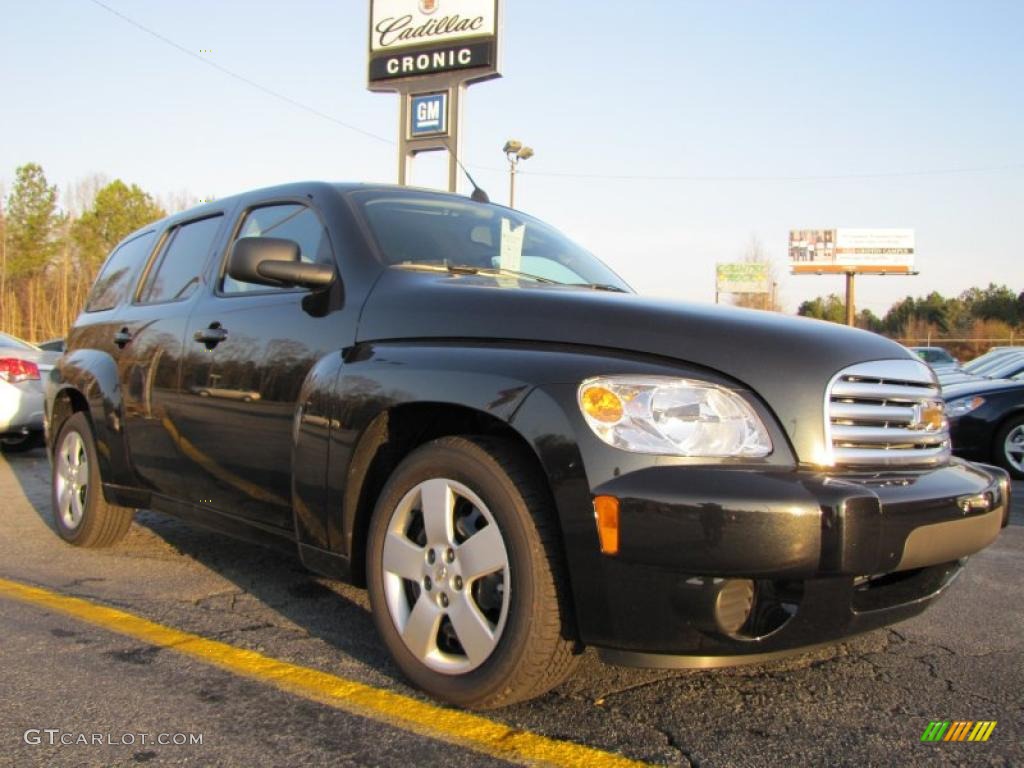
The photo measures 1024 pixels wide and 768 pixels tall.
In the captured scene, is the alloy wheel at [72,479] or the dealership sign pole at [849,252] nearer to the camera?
the alloy wheel at [72,479]

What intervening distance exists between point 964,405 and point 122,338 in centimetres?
766

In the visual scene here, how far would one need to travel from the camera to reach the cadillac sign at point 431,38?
1470 cm

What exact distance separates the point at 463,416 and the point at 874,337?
49.9 inches

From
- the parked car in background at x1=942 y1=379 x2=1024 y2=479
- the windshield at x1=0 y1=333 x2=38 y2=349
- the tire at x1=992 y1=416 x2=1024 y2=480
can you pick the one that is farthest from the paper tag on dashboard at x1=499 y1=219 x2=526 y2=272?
the windshield at x1=0 y1=333 x2=38 y2=349

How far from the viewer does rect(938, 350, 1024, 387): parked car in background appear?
980cm

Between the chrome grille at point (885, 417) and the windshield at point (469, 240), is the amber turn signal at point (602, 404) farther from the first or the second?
the windshield at point (469, 240)

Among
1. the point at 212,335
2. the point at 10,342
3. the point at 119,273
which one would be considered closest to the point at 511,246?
the point at 212,335

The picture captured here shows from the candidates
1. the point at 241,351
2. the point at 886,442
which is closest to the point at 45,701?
the point at 241,351

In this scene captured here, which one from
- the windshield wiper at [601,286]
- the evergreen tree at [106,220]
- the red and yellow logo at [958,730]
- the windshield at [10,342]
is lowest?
the red and yellow logo at [958,730]

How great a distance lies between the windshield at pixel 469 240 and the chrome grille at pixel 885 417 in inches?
54.6

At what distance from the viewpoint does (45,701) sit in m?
2.62

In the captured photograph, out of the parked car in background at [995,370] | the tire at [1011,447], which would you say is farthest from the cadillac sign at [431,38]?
the tire at [1011,447]

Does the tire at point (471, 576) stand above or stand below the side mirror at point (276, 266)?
below

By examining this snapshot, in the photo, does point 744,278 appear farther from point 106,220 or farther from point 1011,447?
point 1011,447
